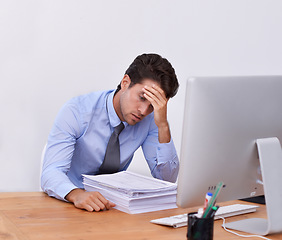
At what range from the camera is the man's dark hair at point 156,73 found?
213 centimetres

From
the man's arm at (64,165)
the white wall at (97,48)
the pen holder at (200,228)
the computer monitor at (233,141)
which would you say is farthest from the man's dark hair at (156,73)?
the pen holder at (200,228)

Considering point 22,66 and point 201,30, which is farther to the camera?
point 201,30

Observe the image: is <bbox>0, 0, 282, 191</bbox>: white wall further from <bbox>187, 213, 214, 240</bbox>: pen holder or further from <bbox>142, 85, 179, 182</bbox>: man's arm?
<bbox>187, 213, 214, 240</bbox>: pen holder

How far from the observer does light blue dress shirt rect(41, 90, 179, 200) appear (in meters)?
2.02

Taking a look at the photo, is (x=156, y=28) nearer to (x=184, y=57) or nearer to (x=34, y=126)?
(x=184, y=57)

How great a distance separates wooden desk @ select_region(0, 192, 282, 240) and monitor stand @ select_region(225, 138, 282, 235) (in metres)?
0.05

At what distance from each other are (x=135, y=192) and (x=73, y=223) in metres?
0.28

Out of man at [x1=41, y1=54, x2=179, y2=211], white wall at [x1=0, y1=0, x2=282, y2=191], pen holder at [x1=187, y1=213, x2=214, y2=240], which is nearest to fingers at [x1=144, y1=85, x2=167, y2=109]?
man at [x1=41, y1=54, x2=179, y2=211]

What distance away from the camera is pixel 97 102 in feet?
7.45

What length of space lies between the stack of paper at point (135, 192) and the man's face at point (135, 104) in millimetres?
383

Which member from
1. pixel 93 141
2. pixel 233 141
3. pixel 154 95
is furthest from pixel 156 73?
pixel 233 141

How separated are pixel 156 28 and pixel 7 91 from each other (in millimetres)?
1082

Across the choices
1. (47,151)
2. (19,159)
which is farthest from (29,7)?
(47,151)

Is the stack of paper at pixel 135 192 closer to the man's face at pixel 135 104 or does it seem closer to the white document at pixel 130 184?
the white document at pixel 130 184
